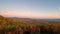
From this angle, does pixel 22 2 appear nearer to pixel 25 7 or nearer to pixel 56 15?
pixel 25 7

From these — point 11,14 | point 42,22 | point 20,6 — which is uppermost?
point 20,6

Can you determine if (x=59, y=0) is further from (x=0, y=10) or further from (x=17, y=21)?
(x=0, y=10)

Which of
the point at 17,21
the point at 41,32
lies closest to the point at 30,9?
the point at 17,21

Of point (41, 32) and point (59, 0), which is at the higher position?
point (59, 0)

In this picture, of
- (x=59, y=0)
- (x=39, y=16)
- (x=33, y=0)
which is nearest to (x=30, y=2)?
(x=33, y=0)

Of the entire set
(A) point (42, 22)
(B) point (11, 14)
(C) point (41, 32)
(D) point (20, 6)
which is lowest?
(C) point (41, 32)

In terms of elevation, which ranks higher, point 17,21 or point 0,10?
point 0,10
